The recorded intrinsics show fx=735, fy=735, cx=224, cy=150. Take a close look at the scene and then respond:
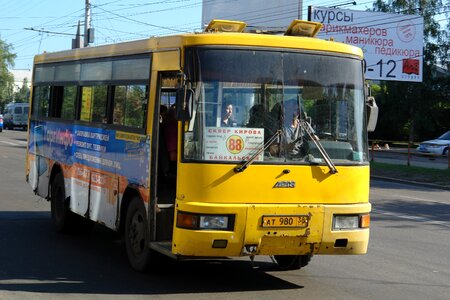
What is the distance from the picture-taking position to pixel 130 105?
28.9ft

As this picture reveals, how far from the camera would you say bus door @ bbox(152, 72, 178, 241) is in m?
7.95

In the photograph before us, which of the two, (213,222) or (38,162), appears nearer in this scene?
(213,222)

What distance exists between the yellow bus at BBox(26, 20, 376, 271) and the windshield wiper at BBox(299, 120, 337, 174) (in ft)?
0.04

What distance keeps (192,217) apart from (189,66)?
1510 millimetres

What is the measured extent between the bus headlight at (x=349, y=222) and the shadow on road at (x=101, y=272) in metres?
0.90

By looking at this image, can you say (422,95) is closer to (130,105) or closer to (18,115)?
(18,115)

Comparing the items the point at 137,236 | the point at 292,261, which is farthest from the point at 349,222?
the point at 137,236

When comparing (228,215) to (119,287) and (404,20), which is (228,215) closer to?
(119,287)

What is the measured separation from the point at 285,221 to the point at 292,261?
1.57 m

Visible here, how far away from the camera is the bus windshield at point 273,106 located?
7340 millimetres

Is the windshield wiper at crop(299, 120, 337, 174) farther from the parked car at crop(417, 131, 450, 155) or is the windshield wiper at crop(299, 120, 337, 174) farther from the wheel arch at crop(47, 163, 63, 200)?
the parked car at crop(417, 131, 450, 155)

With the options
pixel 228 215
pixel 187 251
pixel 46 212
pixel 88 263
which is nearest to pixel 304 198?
pixel 228 215

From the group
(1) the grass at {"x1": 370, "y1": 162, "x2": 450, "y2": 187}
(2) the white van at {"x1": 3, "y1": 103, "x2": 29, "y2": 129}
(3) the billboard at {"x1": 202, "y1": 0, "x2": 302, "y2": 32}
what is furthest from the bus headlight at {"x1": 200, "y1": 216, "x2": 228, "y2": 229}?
(2) the white van at {"x1": 3, "y1": 103, "x2": 29, "y2": 129}

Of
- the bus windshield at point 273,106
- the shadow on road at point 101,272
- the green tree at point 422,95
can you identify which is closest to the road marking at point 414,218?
the shadow on road at point 101,272
